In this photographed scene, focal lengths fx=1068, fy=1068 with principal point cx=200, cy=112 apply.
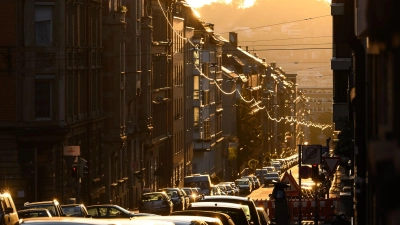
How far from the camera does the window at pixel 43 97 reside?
44719 millimetres

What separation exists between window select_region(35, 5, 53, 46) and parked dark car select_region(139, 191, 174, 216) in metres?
8.07

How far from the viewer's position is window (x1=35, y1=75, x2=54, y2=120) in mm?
44719

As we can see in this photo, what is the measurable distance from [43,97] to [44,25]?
→ 3053mm

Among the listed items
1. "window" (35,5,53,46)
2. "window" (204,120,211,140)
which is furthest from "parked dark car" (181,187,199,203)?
"window" (204,120,211,140)

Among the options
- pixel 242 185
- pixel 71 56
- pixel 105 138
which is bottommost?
pixel 242 185

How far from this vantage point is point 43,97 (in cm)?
4503

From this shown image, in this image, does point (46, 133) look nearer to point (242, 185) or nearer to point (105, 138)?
point (105, 138)

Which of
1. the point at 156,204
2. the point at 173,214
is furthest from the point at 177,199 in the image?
the point at 173,214

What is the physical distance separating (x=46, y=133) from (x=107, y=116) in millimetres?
13613

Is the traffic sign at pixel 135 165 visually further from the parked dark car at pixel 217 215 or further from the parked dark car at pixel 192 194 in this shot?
the parked dark car at pixel 217 215

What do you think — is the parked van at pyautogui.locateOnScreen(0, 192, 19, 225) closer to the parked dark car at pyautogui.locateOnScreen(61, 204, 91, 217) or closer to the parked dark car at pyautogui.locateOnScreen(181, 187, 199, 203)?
the parked dark car at pyautogui.locateOnScreen(61, 204, 91, 217)

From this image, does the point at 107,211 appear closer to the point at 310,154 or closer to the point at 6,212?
the point at 310,154

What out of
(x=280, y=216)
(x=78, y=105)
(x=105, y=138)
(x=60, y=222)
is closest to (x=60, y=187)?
(x=78, y=105)

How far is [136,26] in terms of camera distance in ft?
211
